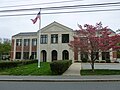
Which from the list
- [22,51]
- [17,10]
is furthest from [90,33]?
[22,51]

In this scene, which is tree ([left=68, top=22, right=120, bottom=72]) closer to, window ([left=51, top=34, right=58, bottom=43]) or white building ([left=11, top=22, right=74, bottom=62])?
white building ([left=11, top=22, right=74, bottom=62])

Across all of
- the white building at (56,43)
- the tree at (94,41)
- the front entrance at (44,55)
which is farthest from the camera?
the front entrance at (44,55)

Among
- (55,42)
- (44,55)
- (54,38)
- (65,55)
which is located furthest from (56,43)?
A: (44,55)

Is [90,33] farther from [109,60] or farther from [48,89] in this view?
[109,60]

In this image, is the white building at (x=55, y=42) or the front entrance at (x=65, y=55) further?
the front entrance at (x=65, y=55)

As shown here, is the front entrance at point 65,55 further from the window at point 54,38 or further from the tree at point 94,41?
the tree at point 94,41

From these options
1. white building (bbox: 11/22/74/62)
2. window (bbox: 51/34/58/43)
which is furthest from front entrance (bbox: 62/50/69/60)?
window (bbox: 51/34/58/43)

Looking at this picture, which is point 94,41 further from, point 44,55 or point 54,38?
point 44,55

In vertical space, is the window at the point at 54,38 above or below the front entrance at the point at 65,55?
above

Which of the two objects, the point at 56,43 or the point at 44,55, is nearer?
the point at 56,43

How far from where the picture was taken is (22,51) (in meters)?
57.4

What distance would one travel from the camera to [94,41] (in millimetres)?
25859

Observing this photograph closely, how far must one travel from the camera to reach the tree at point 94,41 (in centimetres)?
2584

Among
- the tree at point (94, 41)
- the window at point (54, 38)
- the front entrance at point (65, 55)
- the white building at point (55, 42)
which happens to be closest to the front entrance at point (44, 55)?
the white building at point (55, 42)
